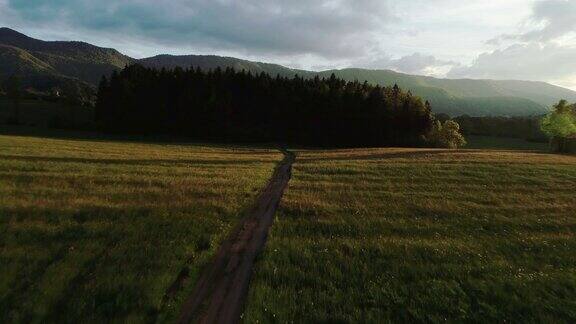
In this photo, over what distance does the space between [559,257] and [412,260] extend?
6498 millimetres

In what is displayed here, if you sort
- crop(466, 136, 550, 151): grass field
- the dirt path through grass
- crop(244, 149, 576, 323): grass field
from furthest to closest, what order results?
1. crop(466, 136, 550, 151): grass field
2. crop(244, 149, 576, 323): grass field
3. the dirt path through grass

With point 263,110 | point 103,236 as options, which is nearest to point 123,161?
point 103,236

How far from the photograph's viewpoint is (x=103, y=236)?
659 inches

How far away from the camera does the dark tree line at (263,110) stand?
9162 centimetres

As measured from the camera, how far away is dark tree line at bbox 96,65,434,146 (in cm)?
9162

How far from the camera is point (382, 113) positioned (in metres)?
90.2

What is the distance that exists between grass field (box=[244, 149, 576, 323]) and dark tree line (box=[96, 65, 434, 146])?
60466 millimetres

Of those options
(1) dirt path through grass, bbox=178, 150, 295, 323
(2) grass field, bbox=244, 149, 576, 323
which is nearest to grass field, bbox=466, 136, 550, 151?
(2) grass field, bbox=244, 149, 576, 323

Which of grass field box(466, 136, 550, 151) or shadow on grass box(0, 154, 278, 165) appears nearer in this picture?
shadow on grass box(0, 154, 278, 165)

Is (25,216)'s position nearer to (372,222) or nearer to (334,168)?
(372,222)

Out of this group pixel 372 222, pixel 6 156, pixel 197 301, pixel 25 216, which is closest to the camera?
pixel 197 301

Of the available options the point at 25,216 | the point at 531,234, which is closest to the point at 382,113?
the point at 531,234

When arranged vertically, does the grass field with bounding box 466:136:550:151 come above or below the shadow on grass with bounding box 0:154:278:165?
above

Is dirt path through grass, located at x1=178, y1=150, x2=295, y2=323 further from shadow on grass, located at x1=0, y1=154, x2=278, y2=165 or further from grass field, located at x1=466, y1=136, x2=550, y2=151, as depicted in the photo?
grass field, located at x1=466, y1=136, x2=550, y2=151
